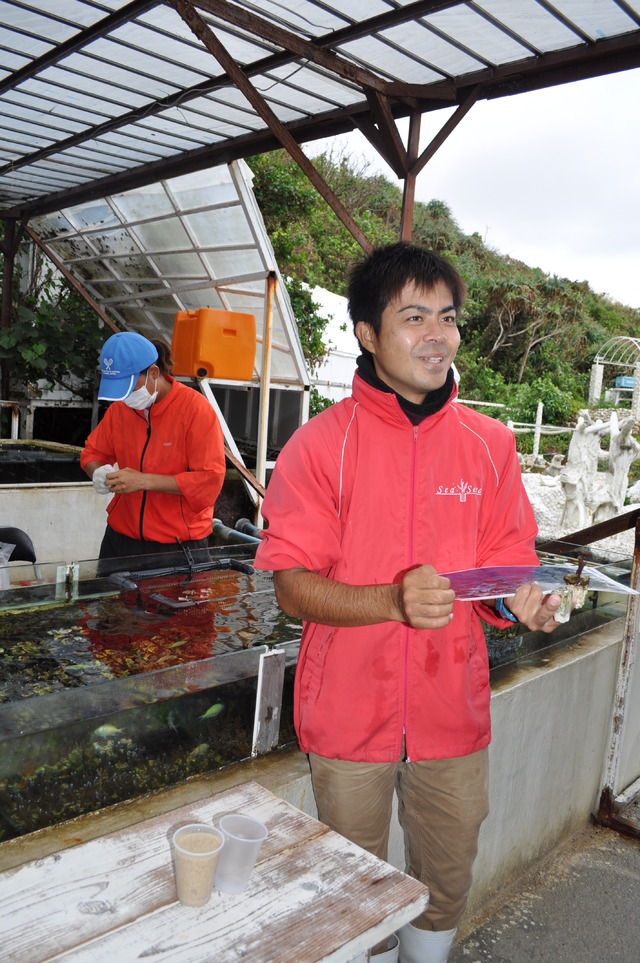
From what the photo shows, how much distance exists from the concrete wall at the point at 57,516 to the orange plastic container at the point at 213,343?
166 cm

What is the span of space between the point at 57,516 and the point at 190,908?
5548mm

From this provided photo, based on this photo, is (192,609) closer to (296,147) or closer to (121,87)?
(296,147)

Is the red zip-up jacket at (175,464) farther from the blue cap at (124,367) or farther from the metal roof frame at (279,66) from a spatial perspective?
the metal roof frame at (279,66)

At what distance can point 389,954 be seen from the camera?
2008 mm

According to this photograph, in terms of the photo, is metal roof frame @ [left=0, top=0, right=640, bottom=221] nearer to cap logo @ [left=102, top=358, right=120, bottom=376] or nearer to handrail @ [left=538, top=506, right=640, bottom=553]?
cap logo @ [left=102, top=358, right=120, bottom=376]

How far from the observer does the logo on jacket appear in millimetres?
1885

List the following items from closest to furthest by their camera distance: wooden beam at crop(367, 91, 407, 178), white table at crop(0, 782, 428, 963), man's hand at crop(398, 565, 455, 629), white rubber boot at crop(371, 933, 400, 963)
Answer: white table at crop(0, 782, 428, 963) → man's hand at crop(398, 565, 455, 629) → white rubber boot at crop(371, 933, 400, 963) → wooden beam at crop(367, 91, 407, 178)

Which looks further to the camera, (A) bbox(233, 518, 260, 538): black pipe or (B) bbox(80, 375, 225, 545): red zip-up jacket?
(A) bbox(233, 518, 260, 538): black pipe

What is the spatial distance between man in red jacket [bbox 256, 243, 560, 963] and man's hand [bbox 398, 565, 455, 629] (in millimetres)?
241

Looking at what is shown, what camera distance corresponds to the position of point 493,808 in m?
2.69

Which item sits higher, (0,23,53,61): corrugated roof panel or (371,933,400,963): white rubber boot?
(0,23,53,61): corrugated roof panel

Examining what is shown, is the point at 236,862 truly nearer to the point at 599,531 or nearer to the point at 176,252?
the point at 599,531

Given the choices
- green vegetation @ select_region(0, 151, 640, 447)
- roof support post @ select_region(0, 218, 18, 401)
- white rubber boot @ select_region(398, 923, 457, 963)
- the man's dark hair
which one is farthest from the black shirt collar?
roof support post @ select_region(0, 218, 18, 401)

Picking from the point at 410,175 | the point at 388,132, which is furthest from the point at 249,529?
the point at 388,132
